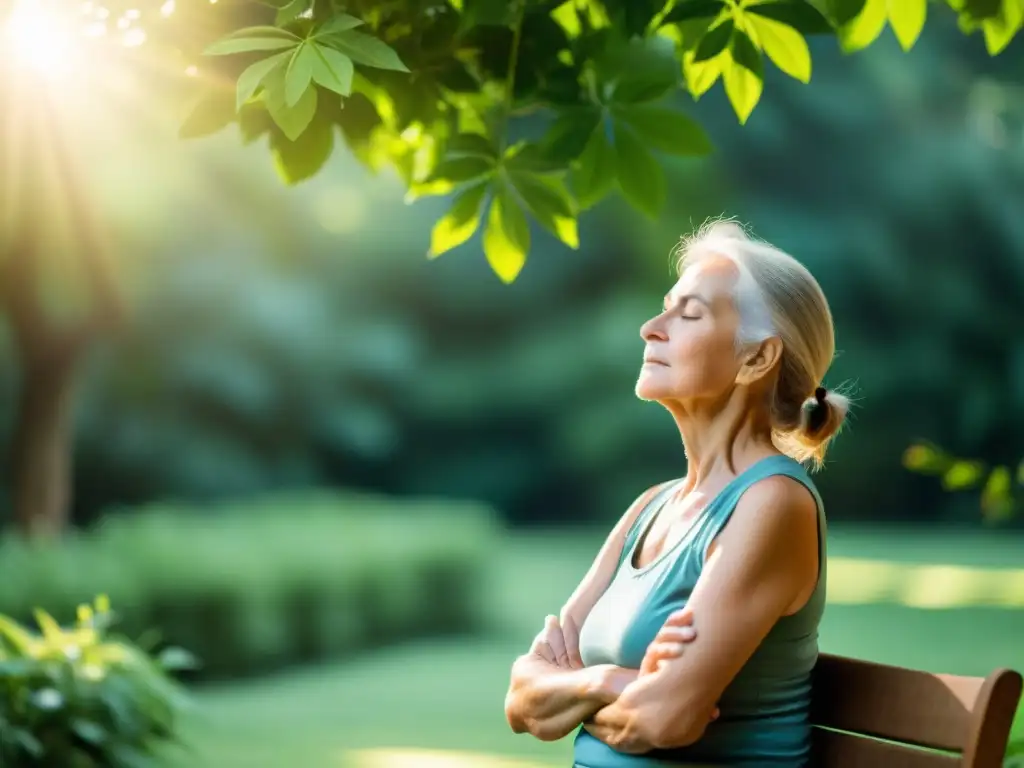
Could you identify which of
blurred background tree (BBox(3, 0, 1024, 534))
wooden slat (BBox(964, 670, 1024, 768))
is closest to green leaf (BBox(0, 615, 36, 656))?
blurred background tree (BBox(3, 0, 1024, 534))

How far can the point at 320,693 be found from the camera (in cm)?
859

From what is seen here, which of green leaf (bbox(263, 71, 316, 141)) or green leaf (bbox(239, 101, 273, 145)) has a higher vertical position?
green leaf (bbox(239, 101, 273, 145))

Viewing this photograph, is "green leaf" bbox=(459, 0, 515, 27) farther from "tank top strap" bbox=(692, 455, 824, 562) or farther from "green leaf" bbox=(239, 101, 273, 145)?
"tank top strap" bbox=(692, 455, 824, 562)

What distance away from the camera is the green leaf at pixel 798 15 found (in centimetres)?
201

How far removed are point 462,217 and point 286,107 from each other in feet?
2.02

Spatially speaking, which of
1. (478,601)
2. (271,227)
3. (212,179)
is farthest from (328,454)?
(478,601)

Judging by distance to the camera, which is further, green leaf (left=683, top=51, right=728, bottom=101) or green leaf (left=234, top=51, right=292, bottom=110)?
green leaf (left=683, top=51, right=728, bottom=101)

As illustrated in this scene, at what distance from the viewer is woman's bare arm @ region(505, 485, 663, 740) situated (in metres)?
1.69

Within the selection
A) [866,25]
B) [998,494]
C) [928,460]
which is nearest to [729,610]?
[866,25]

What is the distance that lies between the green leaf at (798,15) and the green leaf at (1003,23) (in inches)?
16.2

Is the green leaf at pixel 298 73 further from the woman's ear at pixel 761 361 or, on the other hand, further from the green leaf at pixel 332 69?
the woman's ear at pixel 761 361

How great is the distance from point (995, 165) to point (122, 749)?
1672 centimetres

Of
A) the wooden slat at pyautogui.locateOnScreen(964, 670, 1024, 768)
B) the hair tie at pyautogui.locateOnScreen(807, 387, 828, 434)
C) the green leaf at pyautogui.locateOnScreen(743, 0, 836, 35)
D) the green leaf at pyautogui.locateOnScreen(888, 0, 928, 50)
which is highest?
the green leaf at pyautogui.locateOnScreen(888, 0, 928, 50)

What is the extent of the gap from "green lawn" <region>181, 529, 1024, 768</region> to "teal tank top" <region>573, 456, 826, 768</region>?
101 cm
